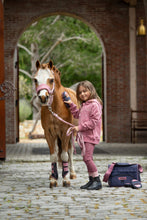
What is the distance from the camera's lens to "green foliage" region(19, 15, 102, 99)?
22094 millimetres

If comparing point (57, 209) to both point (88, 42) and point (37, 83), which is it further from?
point (88, 42)

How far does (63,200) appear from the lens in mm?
4953

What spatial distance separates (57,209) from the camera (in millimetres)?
4461

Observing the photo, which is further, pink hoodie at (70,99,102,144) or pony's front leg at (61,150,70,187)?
pony's front leg at (61,150,70,187)

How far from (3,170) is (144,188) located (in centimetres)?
289

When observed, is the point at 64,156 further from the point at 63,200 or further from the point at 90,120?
the point at 63,200

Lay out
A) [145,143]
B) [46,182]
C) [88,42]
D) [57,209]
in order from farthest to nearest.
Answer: [88,42] < [145,143] < [46,182] < [57,209]

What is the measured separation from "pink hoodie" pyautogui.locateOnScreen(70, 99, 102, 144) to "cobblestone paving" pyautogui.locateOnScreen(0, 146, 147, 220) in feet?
2.17

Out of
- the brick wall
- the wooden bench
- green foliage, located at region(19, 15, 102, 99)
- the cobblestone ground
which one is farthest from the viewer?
green foliage, located at region(19, 15, 102, 99)

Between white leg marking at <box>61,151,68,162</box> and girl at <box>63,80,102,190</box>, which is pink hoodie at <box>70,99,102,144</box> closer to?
girl at <box>63,80,102,190</box>

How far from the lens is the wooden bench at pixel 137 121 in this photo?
592 inches

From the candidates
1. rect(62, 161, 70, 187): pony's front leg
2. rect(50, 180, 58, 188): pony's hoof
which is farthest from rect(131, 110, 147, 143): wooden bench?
rect(50, 180, 58, 188): pony's hoof

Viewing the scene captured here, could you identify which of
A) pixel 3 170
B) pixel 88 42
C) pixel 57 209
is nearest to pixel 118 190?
pixel 57 209

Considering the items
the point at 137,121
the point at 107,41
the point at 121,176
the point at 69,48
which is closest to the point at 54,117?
the point at 121,176
